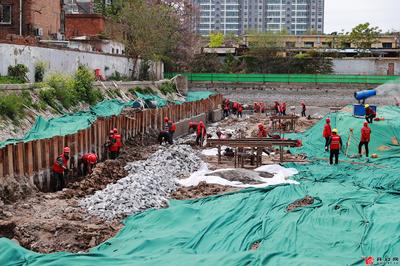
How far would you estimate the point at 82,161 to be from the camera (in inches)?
725

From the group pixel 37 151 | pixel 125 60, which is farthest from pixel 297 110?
pixel 37 151

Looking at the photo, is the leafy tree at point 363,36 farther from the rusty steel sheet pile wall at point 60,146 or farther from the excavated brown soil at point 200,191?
the excavated brown soil at point 200,191

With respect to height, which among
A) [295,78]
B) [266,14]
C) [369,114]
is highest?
[266,14]

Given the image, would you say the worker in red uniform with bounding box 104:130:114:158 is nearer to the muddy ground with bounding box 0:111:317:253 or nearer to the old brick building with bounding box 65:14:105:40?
the muddy ground with bounding box 0:111:317:253

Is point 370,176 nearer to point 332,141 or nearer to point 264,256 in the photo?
point 332,141

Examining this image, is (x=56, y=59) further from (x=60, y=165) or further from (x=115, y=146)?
(x=60, y=165)

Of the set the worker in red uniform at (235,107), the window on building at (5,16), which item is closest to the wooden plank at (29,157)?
the window on building at (5,16)

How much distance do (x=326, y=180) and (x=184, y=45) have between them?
45676mm

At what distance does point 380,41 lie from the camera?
82.7 metres

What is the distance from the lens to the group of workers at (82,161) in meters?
16.5

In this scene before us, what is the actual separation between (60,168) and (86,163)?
183 cm

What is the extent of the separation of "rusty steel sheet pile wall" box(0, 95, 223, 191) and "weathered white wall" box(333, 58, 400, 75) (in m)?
40.8

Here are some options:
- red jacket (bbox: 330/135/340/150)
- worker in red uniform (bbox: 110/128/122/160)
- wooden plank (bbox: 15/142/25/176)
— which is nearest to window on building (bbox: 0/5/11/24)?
worker in red uniform (bbox: 110/128/122/160)

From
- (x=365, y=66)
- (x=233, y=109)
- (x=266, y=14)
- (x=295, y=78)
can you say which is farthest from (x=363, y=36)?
(x=266, y=14)
